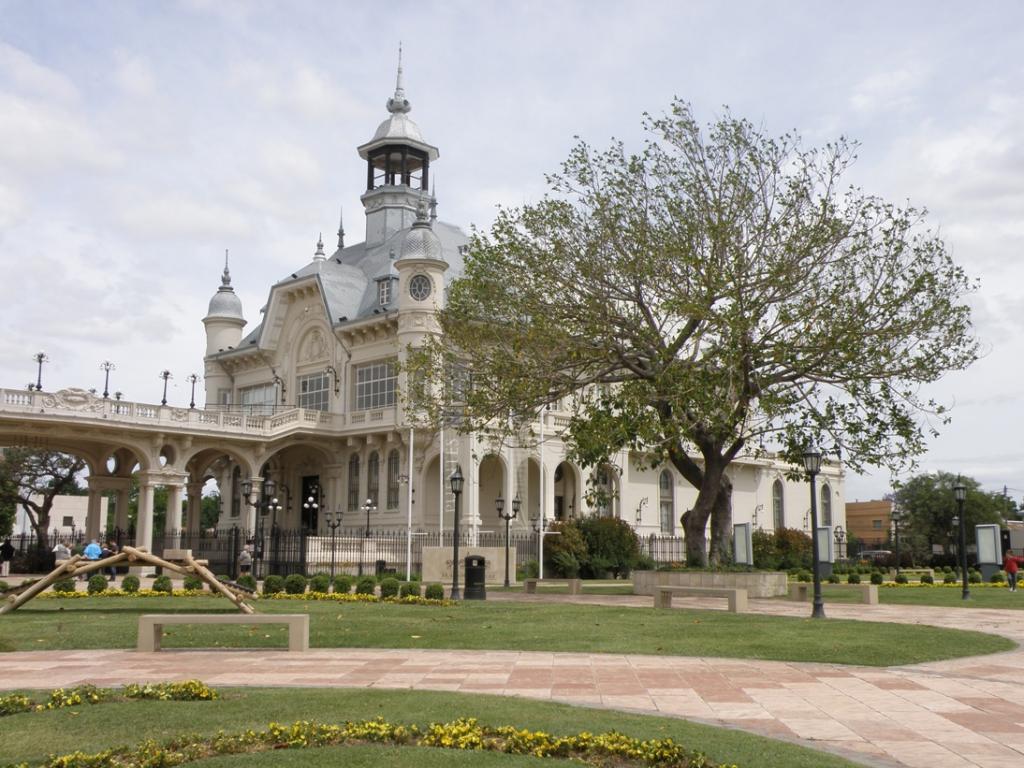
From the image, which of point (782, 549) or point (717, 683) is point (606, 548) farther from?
point (717, 683)

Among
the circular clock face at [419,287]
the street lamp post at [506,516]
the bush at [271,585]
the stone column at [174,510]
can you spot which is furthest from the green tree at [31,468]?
the bush at [271,585]

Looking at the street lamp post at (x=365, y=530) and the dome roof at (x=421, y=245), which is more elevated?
the dome roof at (x=421, y=245)

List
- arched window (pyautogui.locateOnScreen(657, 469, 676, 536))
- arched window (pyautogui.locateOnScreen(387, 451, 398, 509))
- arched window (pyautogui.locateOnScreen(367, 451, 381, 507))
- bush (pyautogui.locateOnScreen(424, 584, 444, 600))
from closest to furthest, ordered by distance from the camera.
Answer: bush (pyautogui.locateOnScreen(424, 584, 444, 600)) < arched window (pyautogui.locateOnScreen(387, 451, 398, 509)) < arched window (pyautogui.locateOnScreen(367, 451, 381, 507)) < arched window (pyautogui.locateOnScreen(657, 469, 676, 536))

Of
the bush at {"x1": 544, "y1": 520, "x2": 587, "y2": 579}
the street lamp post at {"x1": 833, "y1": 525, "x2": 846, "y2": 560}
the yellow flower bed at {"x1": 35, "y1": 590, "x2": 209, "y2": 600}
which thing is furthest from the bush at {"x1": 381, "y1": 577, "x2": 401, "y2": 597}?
the street lamp post at {"x1": 833, "y1": 525, "x2": 846, "y2": 560}

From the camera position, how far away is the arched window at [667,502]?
58375mm

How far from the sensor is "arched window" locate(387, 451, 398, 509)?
47906 mm

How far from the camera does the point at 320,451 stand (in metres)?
52.0

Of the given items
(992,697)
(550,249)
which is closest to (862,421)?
(550,249)

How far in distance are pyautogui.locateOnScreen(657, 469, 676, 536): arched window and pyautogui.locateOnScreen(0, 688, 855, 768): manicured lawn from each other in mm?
49046

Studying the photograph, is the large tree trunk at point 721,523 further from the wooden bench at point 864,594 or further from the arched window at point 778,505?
the arched window at point 778,505

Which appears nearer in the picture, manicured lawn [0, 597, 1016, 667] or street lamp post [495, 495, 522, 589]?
manicured lawn [0, 597, 1016, 667]

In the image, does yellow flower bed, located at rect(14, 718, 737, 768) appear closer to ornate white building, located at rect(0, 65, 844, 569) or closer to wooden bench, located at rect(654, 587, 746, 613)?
wooden bench, located at rect(654, 587, 746, 613)

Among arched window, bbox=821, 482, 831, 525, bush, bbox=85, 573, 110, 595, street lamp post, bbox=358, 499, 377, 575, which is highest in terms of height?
arched window, bbox=821, 482, 831, 525

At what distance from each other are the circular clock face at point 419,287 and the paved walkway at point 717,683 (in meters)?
32.8
